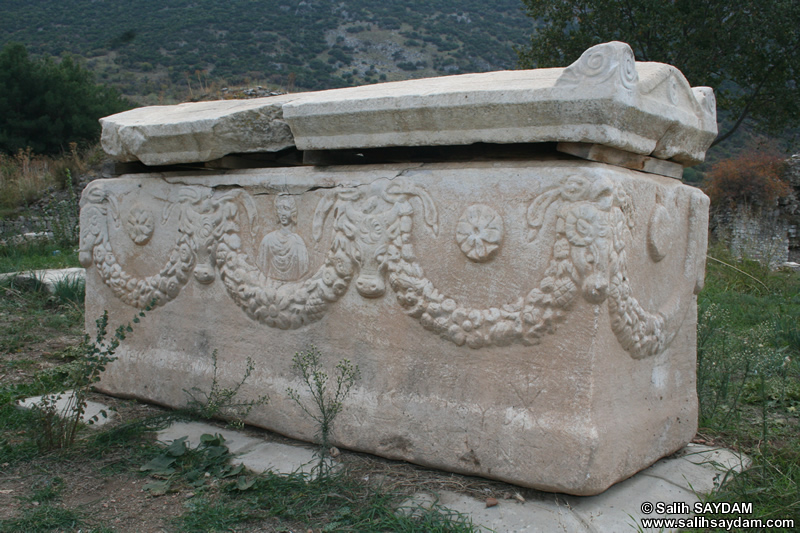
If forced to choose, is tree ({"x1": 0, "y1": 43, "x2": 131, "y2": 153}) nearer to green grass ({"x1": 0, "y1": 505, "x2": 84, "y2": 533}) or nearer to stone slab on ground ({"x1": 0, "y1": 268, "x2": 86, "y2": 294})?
stone slab on ground ({"x1": 0, "y1": 268, "x2": 86, "y2": 294})

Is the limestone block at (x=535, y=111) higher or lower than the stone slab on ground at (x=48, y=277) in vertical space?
higher

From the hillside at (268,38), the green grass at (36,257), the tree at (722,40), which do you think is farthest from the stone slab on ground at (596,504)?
the hillside at (268,38)

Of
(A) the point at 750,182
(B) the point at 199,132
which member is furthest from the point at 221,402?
(A) the point at 750,182

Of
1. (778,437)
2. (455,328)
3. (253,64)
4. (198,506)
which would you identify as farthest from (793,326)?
(253,64)

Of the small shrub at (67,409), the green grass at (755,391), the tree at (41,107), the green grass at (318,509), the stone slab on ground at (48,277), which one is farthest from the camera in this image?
the tree at (41,107)

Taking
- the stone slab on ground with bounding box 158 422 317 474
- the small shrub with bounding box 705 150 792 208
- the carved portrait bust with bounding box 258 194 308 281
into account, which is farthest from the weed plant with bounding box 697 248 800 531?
the small shrub with bounding box 705 150 792 208

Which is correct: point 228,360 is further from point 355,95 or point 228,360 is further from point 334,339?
point 355,95

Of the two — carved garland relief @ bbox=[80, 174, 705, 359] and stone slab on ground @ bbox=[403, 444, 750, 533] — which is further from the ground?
carved garland relief @ bbox=[80, 174, 705, 359]

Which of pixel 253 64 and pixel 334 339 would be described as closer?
pixel 334 339

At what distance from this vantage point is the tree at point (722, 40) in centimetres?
1001

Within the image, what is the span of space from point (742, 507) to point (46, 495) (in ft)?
7.46

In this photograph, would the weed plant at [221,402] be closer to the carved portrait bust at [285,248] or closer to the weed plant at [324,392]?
the weed plant at [324,392]

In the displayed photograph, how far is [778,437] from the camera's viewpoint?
2662 millimetres

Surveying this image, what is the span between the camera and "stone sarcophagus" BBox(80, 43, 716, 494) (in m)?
1.98
